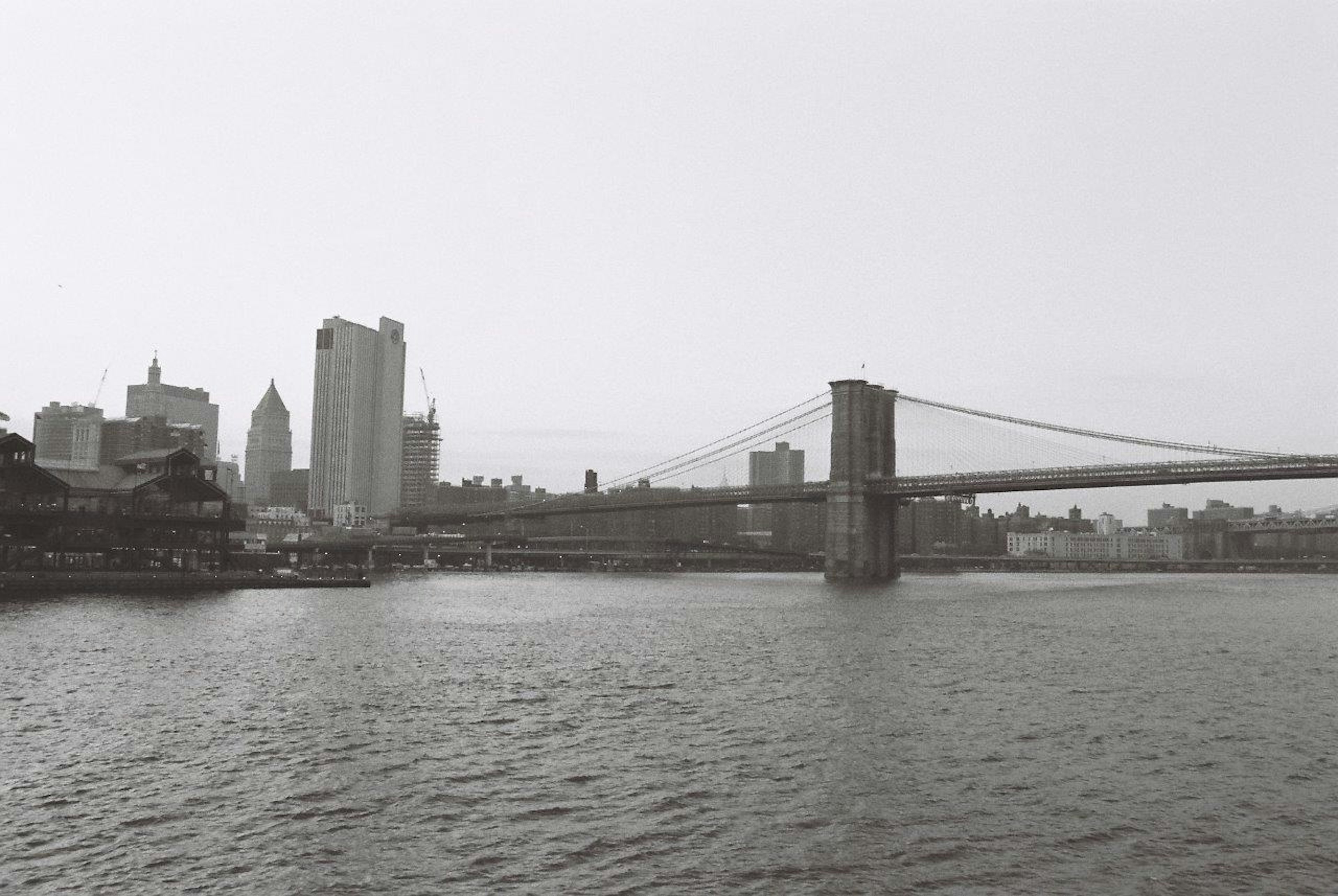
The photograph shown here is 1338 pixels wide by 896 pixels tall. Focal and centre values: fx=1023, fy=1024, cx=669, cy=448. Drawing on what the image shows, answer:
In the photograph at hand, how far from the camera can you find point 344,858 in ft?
58.2

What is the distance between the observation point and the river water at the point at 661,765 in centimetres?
1741

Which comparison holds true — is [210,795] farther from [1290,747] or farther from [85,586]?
[85,586]

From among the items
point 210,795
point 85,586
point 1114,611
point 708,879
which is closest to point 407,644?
point 210,795

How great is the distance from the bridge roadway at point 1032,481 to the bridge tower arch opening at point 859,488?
2288mm

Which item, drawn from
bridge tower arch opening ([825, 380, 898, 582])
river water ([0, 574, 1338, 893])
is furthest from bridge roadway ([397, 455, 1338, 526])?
river water ([0, 574, 1338, 893])

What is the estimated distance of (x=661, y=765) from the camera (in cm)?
2441

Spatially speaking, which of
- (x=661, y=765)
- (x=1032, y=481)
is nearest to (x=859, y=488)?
(x=1032, y=481)

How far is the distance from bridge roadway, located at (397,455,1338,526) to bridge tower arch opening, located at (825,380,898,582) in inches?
90.1

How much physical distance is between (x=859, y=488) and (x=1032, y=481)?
1961 centimetres

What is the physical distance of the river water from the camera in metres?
17.4

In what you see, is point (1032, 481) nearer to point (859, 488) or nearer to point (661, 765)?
point (859, 488)

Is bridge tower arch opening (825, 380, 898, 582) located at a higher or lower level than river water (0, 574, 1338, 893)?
higher

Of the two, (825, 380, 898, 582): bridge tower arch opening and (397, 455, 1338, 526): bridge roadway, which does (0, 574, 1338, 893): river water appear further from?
(825, 380, 898, 582): bridge tower arch opening

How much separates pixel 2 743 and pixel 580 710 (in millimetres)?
15162
